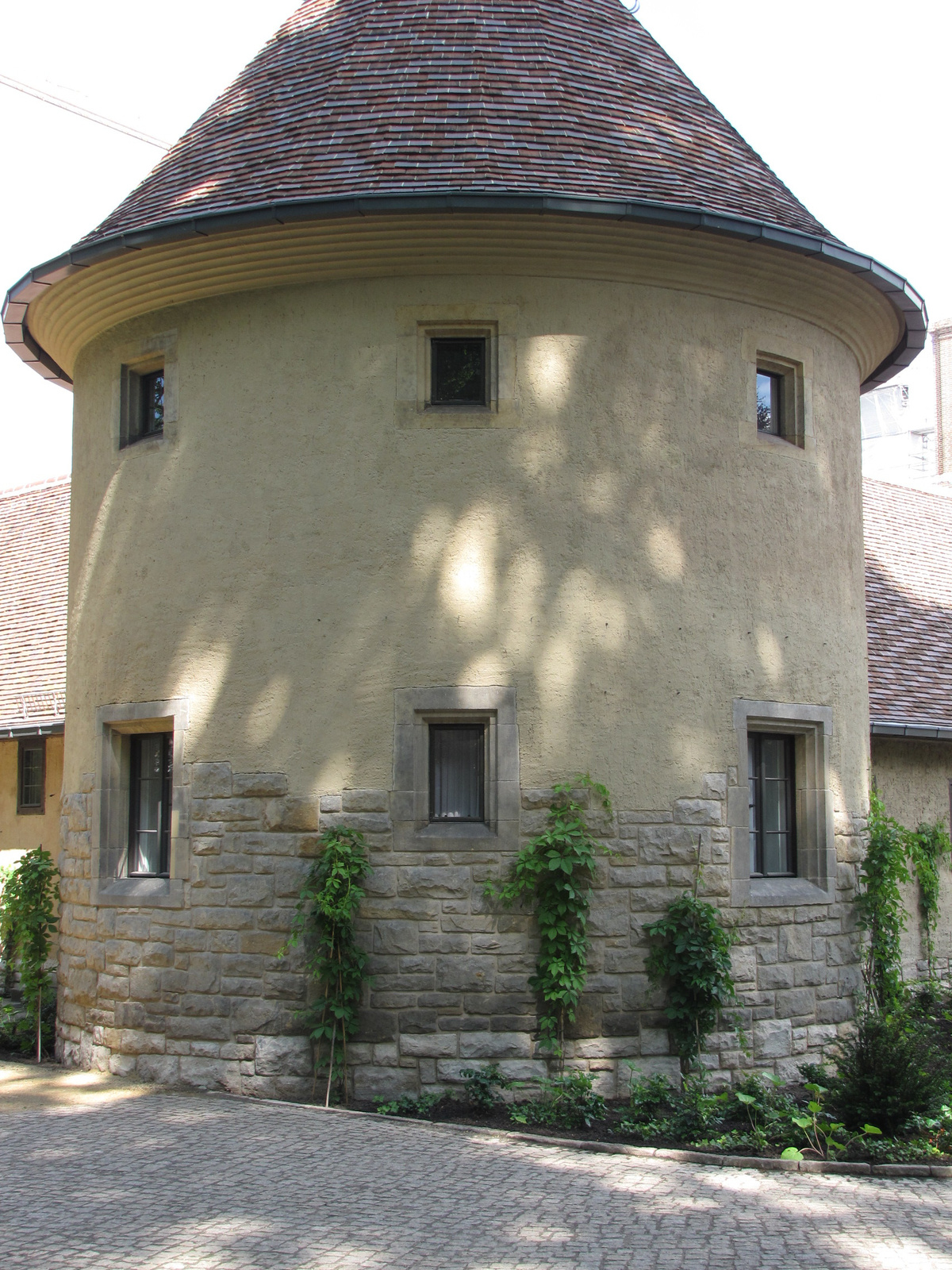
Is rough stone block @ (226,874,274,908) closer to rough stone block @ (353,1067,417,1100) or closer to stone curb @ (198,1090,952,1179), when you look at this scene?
rough stone block @ (353,1067,417,1100)

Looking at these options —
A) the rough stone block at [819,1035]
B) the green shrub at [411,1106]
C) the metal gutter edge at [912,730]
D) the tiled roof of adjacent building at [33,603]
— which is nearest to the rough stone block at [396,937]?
the green shrub at [411,1106]

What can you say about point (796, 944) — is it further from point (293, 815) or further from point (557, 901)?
point (293, 815)

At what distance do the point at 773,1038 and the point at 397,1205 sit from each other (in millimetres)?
3726

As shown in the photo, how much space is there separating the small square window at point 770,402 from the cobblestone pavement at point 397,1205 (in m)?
5.39

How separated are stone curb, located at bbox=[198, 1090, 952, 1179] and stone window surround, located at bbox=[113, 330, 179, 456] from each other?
492 cm

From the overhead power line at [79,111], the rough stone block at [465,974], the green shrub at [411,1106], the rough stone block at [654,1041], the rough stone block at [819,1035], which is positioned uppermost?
the overhead power line at [79,111]

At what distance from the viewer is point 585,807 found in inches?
347

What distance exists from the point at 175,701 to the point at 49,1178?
3429mm

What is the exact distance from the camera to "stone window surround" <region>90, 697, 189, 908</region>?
923 cm

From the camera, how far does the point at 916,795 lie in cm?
1348

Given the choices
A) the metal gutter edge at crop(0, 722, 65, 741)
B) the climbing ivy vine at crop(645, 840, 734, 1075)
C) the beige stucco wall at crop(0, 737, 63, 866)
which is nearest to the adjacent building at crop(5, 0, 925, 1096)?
the climbing ivy vine at crop(645, 840, 734, 1075)

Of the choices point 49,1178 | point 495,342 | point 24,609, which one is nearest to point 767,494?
point 495,342

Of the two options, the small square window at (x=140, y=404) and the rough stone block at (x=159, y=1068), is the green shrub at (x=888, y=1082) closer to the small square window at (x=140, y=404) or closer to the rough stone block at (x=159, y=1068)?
the rough stone block at (x=159, y=1068)

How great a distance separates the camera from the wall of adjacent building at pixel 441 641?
8.71 meters
